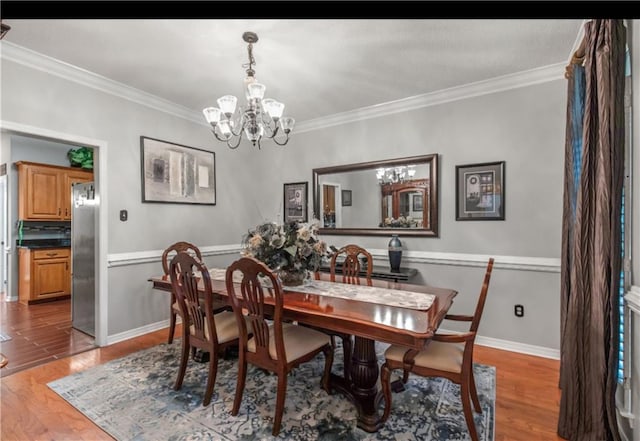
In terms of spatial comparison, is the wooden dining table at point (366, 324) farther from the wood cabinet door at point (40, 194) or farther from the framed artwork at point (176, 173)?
the wood cabinet door at point (40, 194)

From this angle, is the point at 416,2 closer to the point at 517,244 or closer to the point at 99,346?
the point at 517,244

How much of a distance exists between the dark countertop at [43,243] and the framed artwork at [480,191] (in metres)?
5.79

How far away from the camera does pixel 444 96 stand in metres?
3.23

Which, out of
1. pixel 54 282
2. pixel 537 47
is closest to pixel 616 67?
pixel 537 47

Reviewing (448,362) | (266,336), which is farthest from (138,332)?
(448,362)

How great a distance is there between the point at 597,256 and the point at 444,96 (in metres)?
2.22

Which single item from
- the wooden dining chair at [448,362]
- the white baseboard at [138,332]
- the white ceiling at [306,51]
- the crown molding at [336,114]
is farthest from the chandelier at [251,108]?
the white baseboard at [138,332]

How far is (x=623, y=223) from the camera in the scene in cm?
157

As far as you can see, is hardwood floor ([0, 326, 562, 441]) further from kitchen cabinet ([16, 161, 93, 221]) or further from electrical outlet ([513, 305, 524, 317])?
kitchen cabinet ([16, 161, 93, 221])

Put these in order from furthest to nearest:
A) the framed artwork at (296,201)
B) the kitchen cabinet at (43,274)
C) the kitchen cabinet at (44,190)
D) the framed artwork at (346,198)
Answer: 1. the kitchen cabinet at (44,190)
2. the kitchen cabinet at (43,274)
3. the framed artwork at (296,201)
4. the framed artwork at (346,198)

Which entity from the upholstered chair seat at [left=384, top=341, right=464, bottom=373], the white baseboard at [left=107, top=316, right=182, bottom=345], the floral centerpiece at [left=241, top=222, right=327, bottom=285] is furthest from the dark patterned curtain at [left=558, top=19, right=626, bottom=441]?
the white baseboard at [left=107, top=316, right=182, bottom=345]

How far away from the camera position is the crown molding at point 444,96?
276cm

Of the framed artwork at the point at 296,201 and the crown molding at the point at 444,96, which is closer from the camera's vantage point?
the crown molding at the point at 444,96

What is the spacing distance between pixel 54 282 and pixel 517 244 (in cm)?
624
